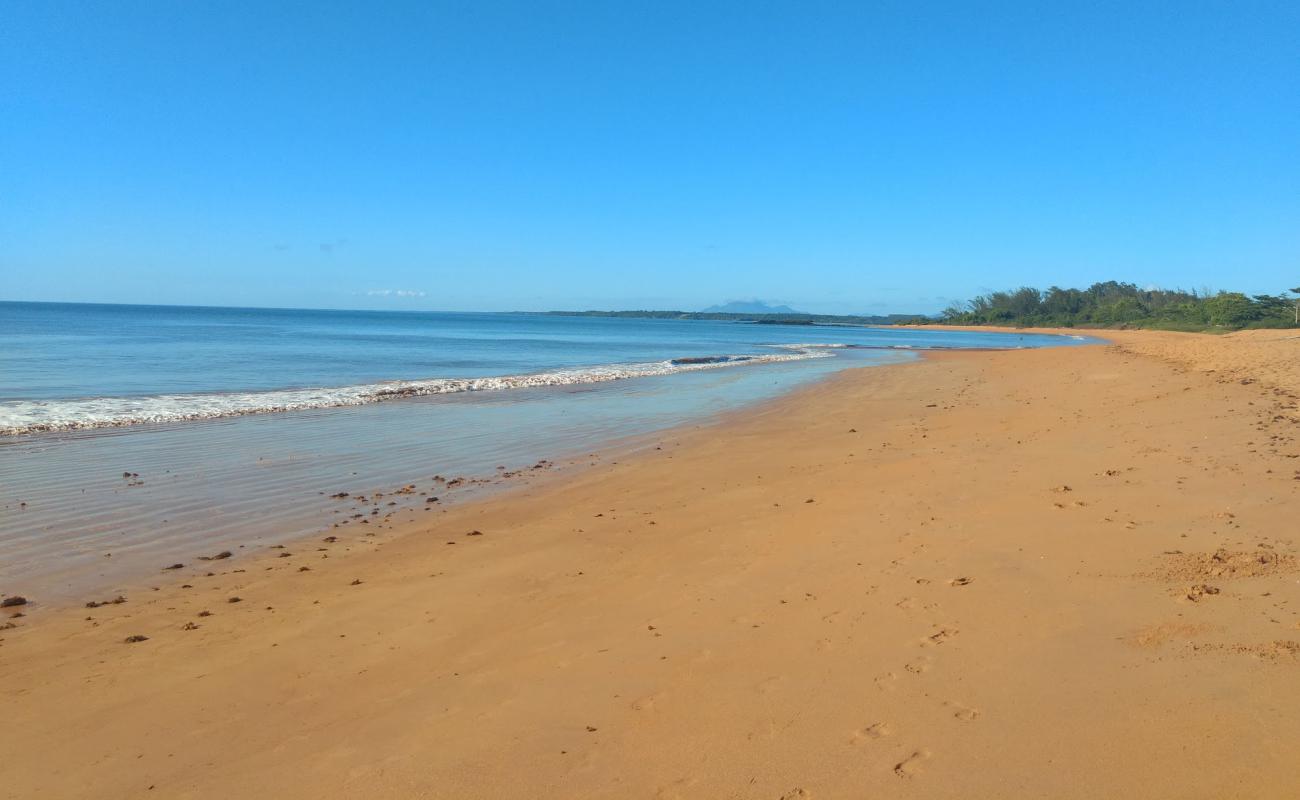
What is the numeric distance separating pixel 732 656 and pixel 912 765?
1.41 meters

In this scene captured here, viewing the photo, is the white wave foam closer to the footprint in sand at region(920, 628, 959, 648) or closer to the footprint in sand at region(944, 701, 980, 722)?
the footprint in sand at region(920, 628, 959, 648)

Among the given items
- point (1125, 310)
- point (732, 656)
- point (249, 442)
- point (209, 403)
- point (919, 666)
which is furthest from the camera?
point (1125, 310)

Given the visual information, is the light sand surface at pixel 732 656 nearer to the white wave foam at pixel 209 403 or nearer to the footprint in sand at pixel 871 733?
the footprint in sand at pixel 871 733

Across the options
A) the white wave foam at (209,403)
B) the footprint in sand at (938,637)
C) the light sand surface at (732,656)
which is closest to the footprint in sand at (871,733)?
the light sand surface at (732,656)

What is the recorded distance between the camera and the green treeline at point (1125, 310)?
6106 centimetres

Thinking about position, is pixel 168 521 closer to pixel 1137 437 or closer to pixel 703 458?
pixel 703 458

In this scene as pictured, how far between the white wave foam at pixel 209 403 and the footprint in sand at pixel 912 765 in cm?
1632

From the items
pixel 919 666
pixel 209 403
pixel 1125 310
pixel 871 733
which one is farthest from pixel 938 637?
pixel 1125 310

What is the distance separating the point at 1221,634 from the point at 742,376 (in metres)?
26.8

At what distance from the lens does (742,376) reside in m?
31.0

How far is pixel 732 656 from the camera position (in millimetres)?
4555

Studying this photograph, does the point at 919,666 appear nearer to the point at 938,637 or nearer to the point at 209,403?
the point at 938,637

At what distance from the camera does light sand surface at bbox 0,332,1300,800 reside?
3.41 m

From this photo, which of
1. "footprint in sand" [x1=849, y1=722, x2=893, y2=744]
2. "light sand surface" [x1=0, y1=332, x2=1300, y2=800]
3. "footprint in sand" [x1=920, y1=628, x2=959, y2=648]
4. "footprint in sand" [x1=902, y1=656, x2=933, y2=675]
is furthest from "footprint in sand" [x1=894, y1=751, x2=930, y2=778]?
"footprint in sand" [x1=920, y1=628, x2=959, y2=648]
